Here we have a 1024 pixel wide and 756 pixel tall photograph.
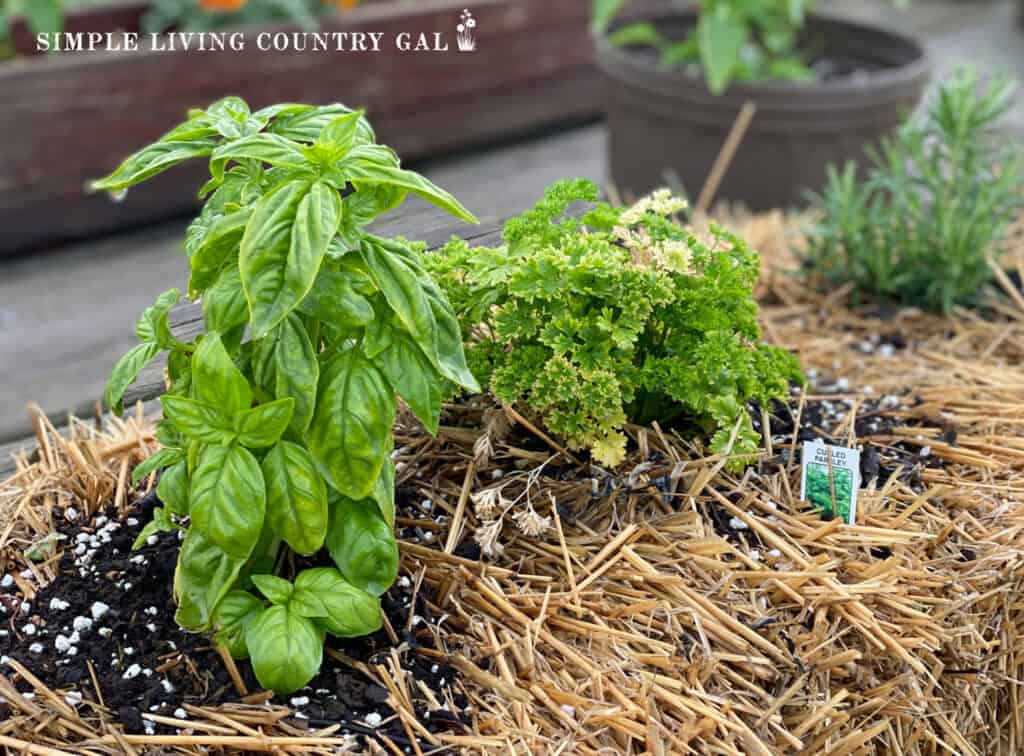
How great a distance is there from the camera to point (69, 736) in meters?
1.09

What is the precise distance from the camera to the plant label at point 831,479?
1.36m

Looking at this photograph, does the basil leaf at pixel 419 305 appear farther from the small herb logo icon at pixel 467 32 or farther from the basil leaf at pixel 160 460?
the small herb logo icon at pixel 467 32

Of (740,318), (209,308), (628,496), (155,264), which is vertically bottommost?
(155,264)

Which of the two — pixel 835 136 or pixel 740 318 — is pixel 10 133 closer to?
pixel 835 136

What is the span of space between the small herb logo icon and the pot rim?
0.61 meters

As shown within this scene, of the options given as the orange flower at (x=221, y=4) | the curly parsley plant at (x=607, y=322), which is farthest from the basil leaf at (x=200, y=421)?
the orange flower at (x=221, y=4)

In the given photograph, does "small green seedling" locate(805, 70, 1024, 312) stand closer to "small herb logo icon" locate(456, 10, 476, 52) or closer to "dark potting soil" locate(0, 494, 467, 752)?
"dark potting soil" locate(0, 494, 467, 752)

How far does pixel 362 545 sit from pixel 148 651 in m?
0.27

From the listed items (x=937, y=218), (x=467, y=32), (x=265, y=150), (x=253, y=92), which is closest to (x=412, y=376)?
(x=265, y=150)

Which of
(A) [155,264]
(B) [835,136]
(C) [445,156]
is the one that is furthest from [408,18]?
(B) [835,136]

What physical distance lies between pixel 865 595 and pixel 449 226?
771 mm

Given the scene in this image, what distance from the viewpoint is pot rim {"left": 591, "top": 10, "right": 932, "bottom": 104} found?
2773mm

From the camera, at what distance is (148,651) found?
1.18 m

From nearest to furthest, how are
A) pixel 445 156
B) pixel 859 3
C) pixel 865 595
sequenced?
pixel 865 595
pixel 445 156
pixel 859 3
